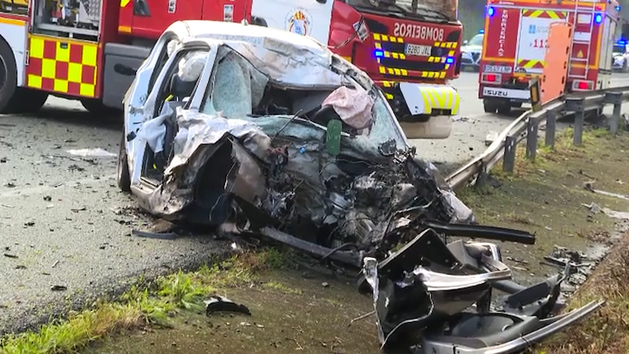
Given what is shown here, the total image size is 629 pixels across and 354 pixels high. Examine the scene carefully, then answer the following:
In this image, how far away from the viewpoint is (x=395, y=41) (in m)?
11.0

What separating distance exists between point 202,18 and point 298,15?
4.32 ft

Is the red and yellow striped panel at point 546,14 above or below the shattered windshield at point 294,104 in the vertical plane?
above

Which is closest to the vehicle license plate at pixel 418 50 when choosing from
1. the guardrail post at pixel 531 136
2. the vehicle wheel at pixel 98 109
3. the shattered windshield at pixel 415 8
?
the shattered windshield at pixel 415 8

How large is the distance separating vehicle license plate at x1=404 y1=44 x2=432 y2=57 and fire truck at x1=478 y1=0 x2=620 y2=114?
313 inches

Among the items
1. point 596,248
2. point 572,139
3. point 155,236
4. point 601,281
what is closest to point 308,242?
point 155,236

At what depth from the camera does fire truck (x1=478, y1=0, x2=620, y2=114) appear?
19.0 metres

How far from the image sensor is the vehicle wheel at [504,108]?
1949cm

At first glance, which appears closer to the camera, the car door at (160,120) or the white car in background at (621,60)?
the car door at (160,120)

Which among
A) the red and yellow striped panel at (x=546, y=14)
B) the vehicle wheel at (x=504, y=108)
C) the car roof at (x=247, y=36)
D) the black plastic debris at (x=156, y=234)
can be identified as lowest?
the black plastic debris at (x=156, y=234)

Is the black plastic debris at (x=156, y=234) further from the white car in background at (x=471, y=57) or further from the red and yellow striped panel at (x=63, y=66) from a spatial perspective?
the white car in background at (x=471, y=57)

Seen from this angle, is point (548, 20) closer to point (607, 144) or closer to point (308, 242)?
point (607, 144)

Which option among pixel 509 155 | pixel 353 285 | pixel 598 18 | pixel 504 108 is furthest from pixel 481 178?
pixel 598 18

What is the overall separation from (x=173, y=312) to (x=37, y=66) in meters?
7.76

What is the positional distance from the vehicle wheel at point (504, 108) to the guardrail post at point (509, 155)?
350 inches
